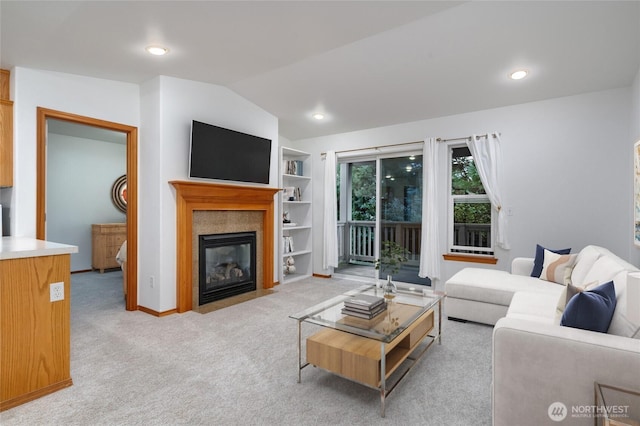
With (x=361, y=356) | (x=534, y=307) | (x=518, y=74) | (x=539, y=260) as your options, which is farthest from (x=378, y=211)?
(x=361, y=356)

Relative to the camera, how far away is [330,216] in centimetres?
549

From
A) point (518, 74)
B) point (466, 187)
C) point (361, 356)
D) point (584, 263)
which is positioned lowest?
point (361, 356)

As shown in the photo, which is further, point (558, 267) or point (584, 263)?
point (558, 267)

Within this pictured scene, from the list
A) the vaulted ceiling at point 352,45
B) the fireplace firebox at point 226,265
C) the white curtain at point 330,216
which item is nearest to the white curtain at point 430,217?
the vaulted ceiling at point 352,45

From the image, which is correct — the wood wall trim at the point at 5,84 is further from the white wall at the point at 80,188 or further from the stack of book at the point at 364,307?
the stack of book at the point at 364,307

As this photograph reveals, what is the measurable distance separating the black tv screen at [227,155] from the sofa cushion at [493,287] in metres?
2.82

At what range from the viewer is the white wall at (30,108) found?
3.02m

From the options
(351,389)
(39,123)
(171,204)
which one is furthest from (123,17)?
(351,389)

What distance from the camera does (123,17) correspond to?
243 centimetres

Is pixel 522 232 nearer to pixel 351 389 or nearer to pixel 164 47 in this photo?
pixel 351 389

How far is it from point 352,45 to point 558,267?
296cm

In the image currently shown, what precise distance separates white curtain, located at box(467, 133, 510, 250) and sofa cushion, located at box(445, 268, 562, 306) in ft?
2.22

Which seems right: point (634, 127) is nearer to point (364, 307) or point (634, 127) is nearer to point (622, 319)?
point (622, 319)

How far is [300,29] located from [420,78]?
5.02 feet
